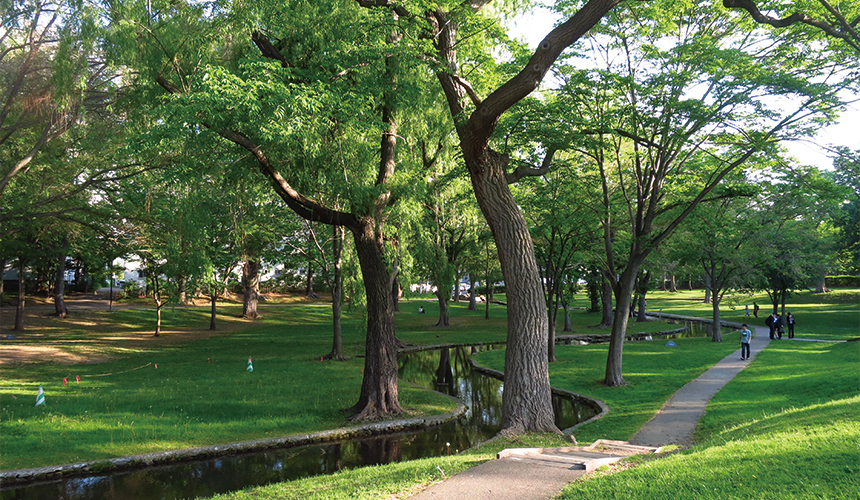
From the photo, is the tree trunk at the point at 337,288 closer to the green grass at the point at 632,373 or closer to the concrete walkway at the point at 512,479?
the green grass at the point at 632,373

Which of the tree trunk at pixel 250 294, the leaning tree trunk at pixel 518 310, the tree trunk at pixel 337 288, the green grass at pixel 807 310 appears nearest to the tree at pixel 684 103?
the leaning tree trunk at pixel 518 310

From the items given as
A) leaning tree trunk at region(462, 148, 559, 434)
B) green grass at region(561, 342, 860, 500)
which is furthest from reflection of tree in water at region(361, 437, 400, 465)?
green grass at region(561, 342, 860, 500)

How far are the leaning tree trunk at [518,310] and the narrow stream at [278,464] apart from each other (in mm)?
3001

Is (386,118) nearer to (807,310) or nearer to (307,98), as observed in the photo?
(307,98)

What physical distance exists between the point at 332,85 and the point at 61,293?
30744 millimetres

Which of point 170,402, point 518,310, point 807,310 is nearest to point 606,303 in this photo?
point 807,310

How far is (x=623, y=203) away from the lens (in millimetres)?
21516

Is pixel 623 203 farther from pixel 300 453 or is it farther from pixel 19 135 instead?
pixel 19 135

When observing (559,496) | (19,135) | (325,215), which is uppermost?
(19,135)

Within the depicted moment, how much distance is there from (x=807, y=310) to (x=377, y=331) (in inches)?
1765

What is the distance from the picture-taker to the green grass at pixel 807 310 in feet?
114

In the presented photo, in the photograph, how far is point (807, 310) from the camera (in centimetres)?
4456

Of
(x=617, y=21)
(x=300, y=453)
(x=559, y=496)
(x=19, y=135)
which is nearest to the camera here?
(x=559, y=496)

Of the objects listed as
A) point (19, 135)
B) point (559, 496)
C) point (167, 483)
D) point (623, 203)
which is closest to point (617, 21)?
point (623, 203)
